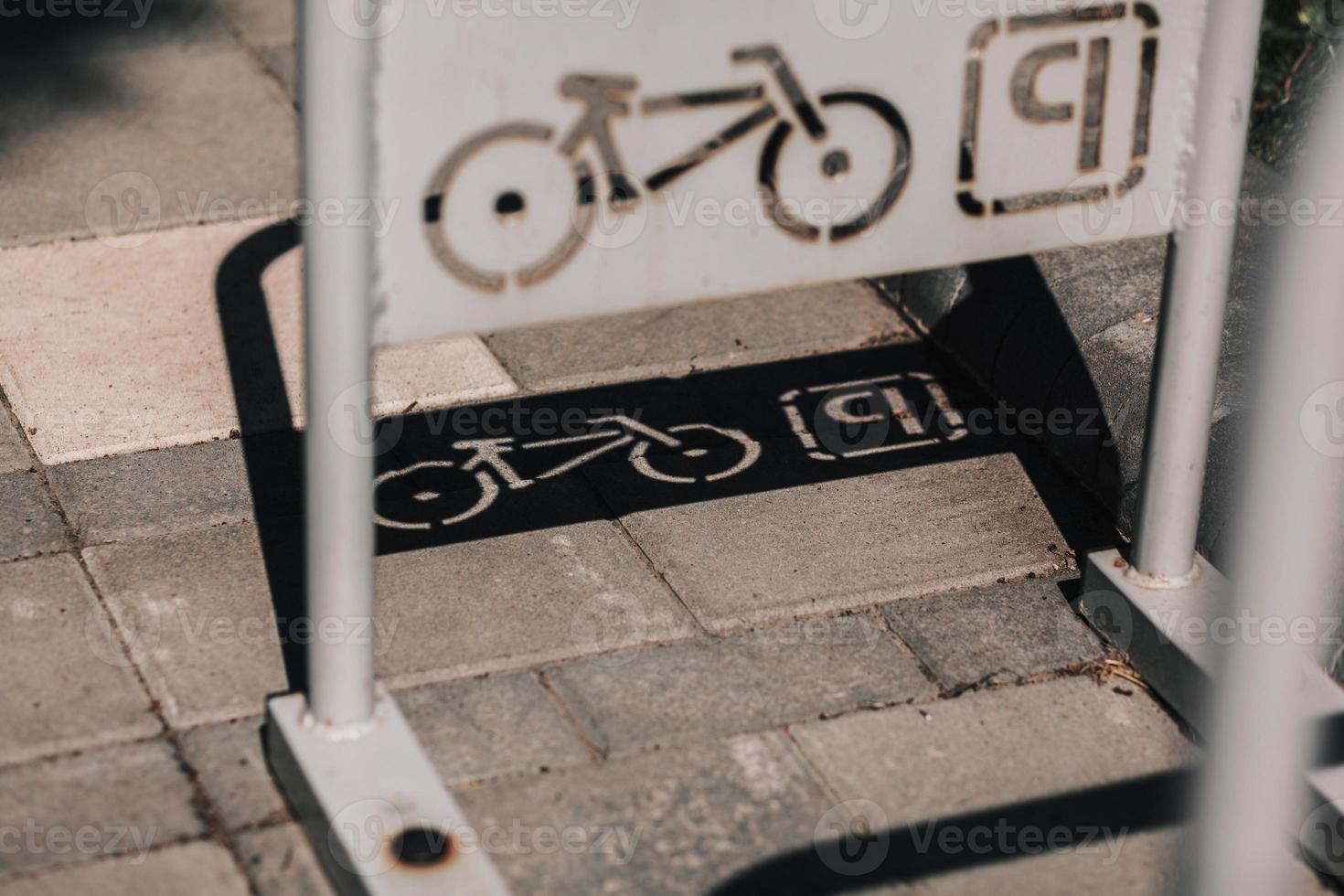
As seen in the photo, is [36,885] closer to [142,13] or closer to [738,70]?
[738,70]

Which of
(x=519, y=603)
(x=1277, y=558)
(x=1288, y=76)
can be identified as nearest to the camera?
(x=1277, y=558)

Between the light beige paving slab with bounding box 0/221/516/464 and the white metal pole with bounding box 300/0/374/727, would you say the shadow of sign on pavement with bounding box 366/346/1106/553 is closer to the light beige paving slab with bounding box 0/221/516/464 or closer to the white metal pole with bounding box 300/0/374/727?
the light beige paving slab with bounding box 0/221/516/464

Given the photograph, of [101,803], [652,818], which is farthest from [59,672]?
[652,818]

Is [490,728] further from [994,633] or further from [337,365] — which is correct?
[994,633]

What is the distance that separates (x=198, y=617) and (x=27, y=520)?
68 cm

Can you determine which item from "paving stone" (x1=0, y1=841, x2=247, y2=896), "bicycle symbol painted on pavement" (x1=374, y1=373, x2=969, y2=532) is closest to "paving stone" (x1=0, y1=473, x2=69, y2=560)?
"bicycle symbol painted on pavement" (x1=374, y1=373, x2=969, y2=532)

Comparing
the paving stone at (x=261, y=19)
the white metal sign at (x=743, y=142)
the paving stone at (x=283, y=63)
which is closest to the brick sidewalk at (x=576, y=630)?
the white metal sign at (x=743, y=142)

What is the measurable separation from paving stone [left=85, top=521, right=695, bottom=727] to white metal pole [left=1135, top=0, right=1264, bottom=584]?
1199 millimetres

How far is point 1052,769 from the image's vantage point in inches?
149

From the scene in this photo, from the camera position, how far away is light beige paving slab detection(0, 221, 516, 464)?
16.3 ft

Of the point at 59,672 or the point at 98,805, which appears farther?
the point at 59,672

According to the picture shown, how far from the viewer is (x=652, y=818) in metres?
3.61

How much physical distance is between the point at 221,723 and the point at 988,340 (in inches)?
104

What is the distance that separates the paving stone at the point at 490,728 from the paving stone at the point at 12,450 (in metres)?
1.52
